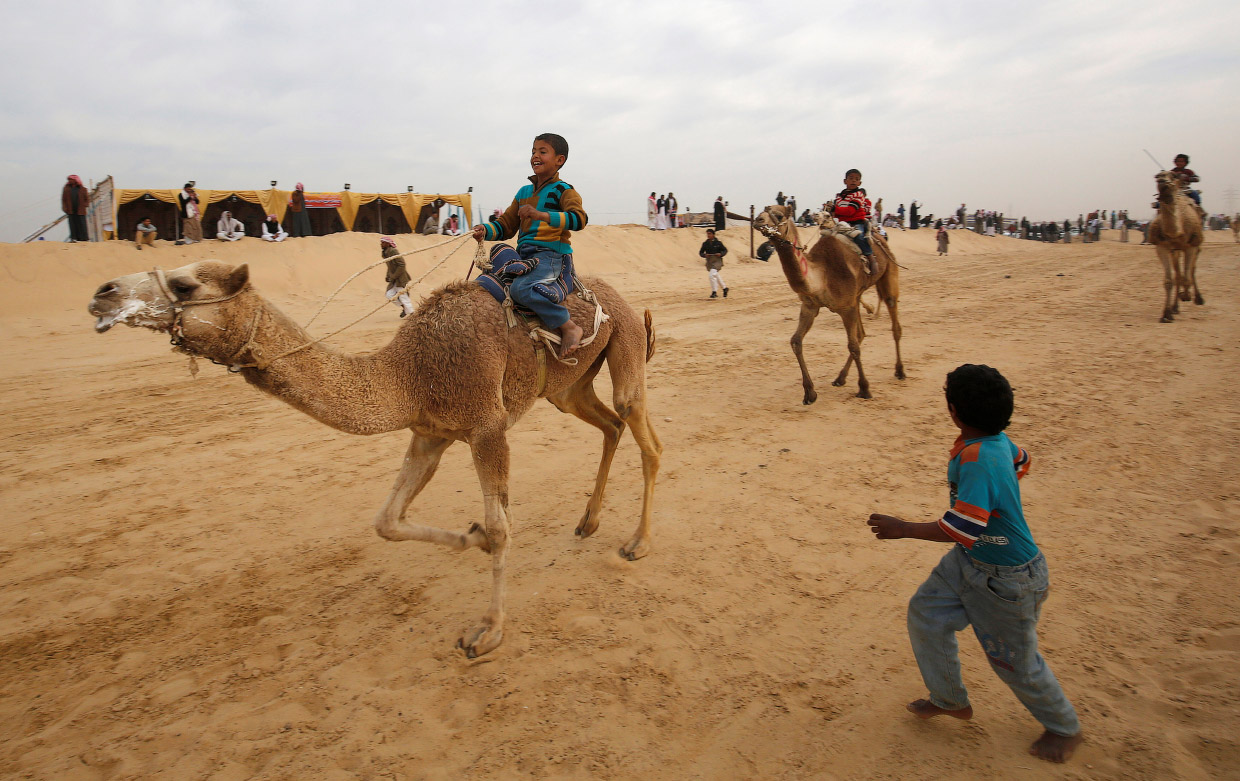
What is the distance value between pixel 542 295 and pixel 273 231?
2396 cm

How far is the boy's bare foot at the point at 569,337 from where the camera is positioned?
425 centimetres

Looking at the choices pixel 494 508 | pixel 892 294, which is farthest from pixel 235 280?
pixel 892 294

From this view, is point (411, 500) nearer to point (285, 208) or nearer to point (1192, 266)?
point (1192, 266)

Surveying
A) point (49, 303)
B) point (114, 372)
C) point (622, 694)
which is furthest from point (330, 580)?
point (49, 303)

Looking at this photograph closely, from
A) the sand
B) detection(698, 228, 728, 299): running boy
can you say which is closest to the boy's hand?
the sand

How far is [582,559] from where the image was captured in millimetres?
5062

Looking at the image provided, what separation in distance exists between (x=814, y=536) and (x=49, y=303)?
801 inches

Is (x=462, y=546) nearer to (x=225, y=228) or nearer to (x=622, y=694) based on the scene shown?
(x=622, y=694)

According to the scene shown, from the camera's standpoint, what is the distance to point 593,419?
555 cm

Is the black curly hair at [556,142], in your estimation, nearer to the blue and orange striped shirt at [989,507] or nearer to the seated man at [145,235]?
the blue and orange striped shirt at [989,507]

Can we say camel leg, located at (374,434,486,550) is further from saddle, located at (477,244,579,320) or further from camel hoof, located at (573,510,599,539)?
camel hoof, located at (573,510,599,539)

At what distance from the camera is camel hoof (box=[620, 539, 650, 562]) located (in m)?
5.01

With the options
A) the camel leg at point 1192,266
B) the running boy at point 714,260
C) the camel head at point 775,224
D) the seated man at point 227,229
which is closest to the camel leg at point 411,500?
the camel head at point 775,224

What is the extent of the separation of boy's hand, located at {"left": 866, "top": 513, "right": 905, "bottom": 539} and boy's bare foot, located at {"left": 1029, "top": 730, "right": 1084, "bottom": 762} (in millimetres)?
1221
